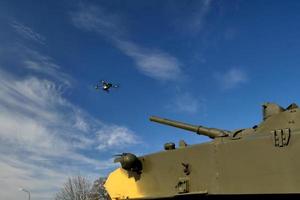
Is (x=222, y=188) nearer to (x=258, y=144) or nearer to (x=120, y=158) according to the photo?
(x=258, y=144)

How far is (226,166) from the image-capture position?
34.1ft

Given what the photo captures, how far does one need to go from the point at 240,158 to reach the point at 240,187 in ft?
1.82

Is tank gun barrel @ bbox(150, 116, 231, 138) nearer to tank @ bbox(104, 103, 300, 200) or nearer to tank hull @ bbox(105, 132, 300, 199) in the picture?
tank @ bbox(104, 103, 300, 200)

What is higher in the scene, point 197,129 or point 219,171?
point 197,129

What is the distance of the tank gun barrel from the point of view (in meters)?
11.6

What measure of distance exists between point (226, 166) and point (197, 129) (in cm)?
303

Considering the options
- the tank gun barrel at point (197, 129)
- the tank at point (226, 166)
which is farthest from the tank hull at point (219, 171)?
the tank gun barrel at point (197, 129)

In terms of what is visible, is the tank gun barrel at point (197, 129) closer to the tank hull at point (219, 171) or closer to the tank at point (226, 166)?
the tank at point (226, 166)

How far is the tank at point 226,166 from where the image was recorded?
959 centimetres

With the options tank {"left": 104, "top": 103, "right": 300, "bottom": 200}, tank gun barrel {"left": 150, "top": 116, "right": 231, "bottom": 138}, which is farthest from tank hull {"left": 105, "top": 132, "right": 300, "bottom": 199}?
tank gun barrel {"left": 150, "top": 116, "right": 231, "bottom": 138}

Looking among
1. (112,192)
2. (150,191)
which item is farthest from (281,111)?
(112,192)

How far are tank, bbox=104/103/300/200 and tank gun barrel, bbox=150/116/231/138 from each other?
0.11 ft

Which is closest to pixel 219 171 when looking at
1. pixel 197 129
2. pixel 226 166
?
pixel 226 166

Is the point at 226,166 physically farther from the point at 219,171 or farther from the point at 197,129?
the point at 197,129
